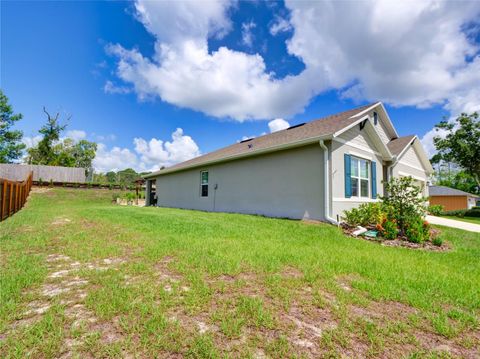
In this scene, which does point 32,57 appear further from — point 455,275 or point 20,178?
point 20,178

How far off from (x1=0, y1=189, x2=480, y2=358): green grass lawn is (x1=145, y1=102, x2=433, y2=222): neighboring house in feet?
11.5

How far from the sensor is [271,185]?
9398mm

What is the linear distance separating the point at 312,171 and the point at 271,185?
185cm

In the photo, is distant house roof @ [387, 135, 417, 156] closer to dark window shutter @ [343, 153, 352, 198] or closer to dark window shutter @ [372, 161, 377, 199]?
dark window shutter @ [372, 161, 377, 199]

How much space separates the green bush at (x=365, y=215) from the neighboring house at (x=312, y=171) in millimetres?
360

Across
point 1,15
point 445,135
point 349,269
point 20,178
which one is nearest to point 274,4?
point 349,269

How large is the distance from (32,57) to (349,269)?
55.0 feet

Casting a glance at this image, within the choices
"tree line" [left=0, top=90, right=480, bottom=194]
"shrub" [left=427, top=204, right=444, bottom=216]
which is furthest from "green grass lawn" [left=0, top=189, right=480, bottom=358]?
"tree line" [left=0, top=90, right=480, bottom=194]

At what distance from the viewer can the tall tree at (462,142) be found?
63.7ft

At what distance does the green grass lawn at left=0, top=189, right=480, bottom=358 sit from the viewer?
1.79m

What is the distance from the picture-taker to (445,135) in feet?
68.6

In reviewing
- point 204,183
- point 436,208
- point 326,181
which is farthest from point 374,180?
point 204,183

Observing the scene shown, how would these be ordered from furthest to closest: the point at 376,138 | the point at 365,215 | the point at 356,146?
the point at 376,138 < the point at 356,146 < the point at 365,215

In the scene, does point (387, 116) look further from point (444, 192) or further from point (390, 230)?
point (444, 192)
